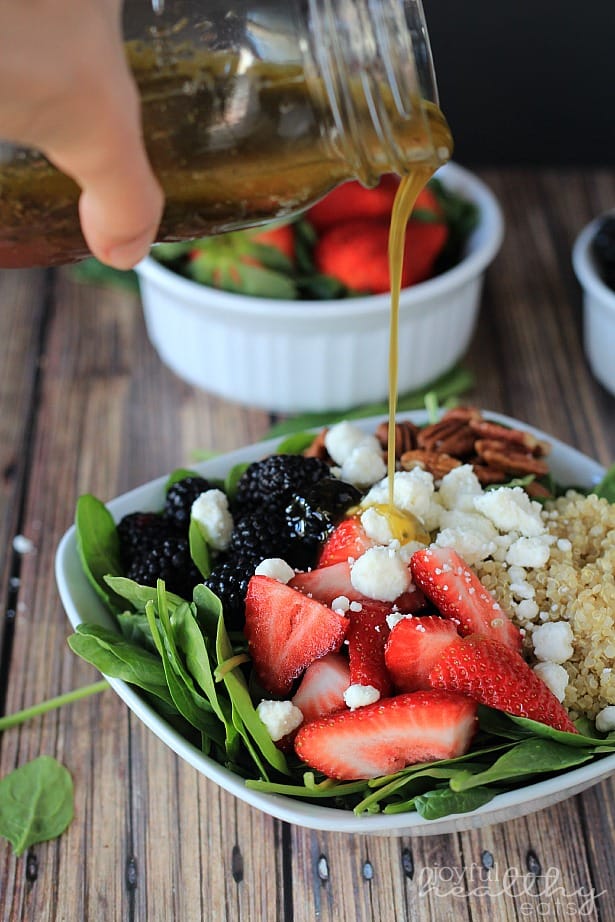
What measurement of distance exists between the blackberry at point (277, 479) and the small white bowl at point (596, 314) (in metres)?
0.67

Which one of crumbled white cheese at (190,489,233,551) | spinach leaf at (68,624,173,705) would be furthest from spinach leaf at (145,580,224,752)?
crumbled white cheese at (190,489,233,551)

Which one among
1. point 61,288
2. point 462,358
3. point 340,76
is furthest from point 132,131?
point 61,288

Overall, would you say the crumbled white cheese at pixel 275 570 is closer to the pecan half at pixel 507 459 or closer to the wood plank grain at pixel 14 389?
the pecan half at pixel 507 459

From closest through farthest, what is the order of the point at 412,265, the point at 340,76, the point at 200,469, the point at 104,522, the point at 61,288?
the point at 340,76 < the point at 104,522 < the point at 200,469 < the point at 412,265 < the point at 61,288

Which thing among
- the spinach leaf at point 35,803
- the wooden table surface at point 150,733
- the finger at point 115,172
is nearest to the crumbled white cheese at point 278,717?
the wooden table surface at point 150,733

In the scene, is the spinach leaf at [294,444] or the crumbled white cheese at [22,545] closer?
the spinach leaf at [294,444]

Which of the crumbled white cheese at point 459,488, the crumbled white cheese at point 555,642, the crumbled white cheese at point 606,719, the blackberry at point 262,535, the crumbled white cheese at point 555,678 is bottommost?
the crumbled white cheese at point 606,719

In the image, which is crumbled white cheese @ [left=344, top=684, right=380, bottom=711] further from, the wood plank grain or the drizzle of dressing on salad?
the wood plank grain

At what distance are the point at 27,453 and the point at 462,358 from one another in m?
0.77

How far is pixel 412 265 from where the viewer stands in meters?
1.64

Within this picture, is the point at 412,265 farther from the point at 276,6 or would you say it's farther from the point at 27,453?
the point at 276,6

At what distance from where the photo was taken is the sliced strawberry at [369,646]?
3.23 ft

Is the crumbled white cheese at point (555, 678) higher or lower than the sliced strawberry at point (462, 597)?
lower

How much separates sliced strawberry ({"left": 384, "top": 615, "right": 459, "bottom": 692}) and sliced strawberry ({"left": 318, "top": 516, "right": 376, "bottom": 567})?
0.10 metres
